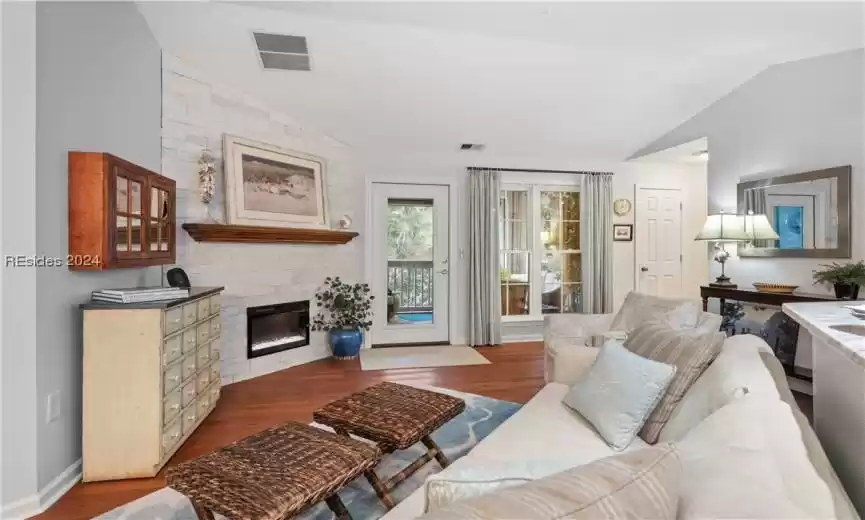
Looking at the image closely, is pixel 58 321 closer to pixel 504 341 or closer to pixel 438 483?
pixel 438 483

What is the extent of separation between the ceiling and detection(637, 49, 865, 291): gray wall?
16cm

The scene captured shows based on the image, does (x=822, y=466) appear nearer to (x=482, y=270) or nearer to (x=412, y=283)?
(x=482, y=270)

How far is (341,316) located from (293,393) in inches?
51.6

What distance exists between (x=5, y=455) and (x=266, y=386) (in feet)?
6.35

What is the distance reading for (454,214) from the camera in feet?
18.1

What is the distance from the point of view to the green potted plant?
131 inches

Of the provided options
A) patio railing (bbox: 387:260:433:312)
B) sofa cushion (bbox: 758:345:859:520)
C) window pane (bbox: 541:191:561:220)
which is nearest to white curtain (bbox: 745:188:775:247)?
window pane (bbox: 541:191:561:220)

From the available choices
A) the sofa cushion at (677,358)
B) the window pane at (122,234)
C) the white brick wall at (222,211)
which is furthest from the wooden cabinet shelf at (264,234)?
the sofa cushion at (677,358)

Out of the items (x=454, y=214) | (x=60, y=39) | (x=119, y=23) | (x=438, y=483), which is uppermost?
(x=119, y=23)

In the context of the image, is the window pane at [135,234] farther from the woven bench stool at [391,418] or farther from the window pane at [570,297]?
the window pane at [570,297]

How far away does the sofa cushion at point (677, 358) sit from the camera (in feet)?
5.72

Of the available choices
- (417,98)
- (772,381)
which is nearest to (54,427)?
(772,381)

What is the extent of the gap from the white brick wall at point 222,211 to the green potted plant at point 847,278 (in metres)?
4.36

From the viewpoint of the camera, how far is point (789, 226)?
3.99 metres
